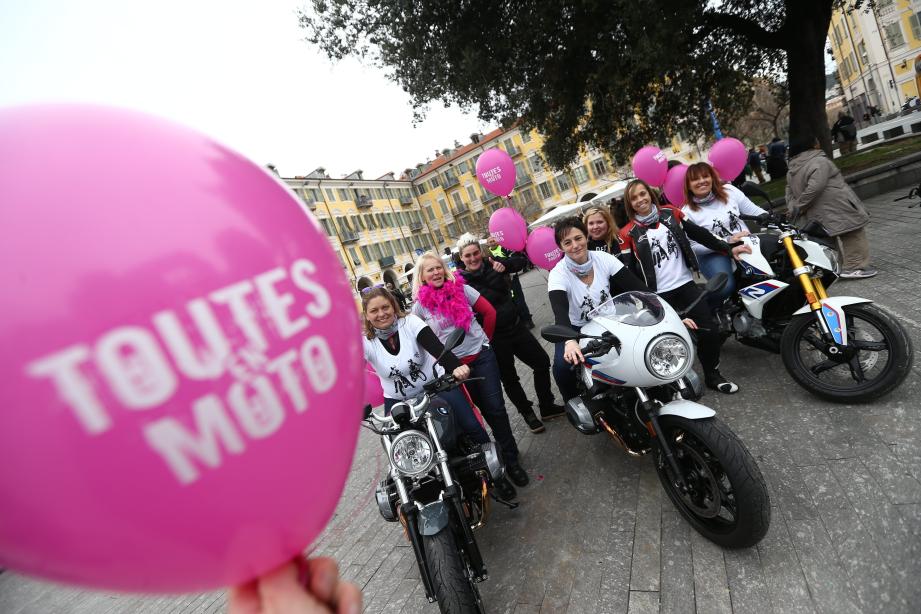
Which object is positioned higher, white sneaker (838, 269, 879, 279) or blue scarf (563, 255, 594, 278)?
blue scarf (563, 255, 594, 278)

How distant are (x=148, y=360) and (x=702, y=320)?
362 cm

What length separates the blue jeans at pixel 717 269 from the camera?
149 inches

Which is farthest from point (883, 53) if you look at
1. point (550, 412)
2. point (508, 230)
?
point (550, 412)

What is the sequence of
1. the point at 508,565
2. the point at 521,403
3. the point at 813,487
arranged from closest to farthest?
the point at 813,487
the point at 508,565
the point at 521,403

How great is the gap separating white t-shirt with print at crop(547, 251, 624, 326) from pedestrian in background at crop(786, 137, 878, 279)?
11.0 ft

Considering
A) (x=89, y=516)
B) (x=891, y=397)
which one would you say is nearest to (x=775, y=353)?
(x=891, y=397)

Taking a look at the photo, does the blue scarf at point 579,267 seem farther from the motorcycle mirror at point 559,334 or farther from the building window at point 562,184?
the building window at point 562,184

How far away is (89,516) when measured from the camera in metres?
0.71

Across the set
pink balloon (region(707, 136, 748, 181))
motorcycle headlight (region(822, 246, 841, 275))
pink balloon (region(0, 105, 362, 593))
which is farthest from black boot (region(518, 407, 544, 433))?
pink balloon (region(707, 136, 748, 181))

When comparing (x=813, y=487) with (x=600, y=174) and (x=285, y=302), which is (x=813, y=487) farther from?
(x=600, y=174)

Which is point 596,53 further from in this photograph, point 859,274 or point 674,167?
point 859,274

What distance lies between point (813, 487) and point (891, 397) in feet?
3.43

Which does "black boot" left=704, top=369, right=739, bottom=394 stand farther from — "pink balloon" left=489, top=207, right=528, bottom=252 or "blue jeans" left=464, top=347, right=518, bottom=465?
"pink balloon" left=489, top=207, right=528, bottom=252

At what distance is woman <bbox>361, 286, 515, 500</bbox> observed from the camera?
9.75 feet
